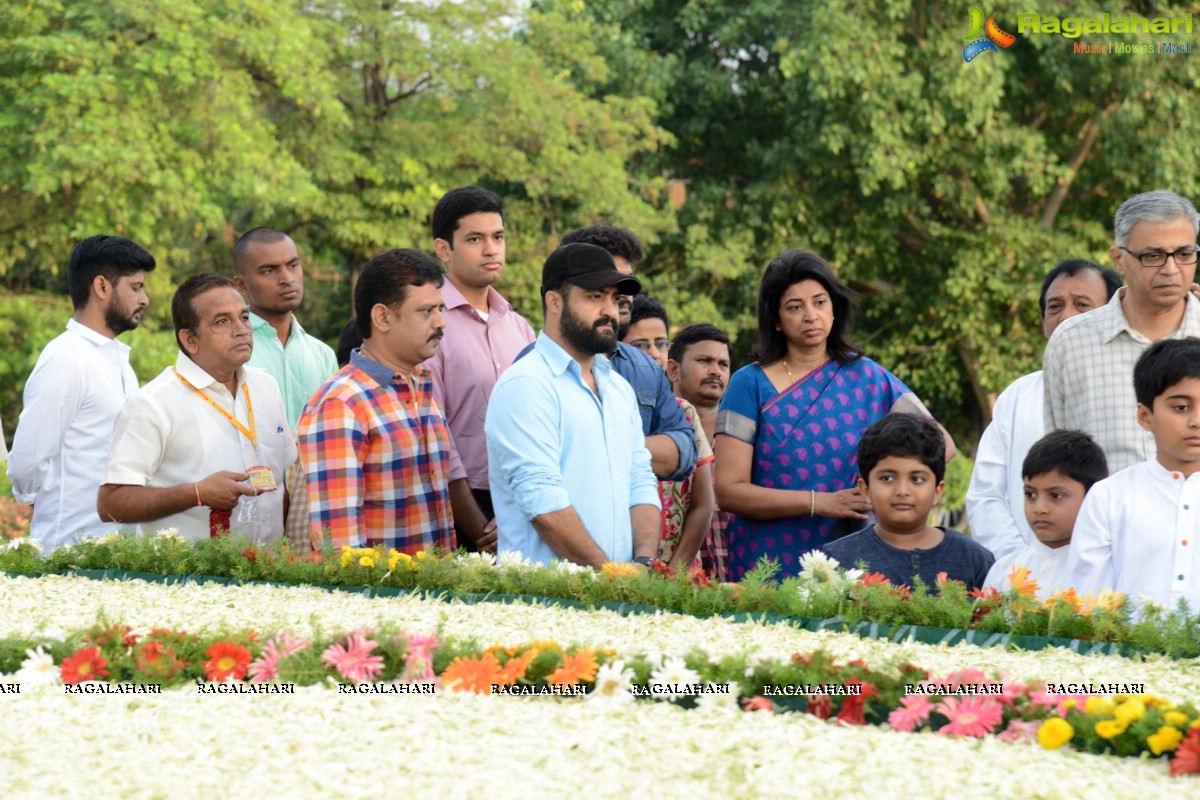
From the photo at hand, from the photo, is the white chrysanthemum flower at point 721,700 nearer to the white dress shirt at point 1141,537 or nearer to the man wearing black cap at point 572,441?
the man wearing black cap at point 572,441

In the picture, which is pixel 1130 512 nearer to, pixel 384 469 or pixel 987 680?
pixel 987 680

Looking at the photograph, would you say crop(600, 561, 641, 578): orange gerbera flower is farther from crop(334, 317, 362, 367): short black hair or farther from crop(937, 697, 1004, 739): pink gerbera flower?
crop(334, 317, 362, 367): short black hair

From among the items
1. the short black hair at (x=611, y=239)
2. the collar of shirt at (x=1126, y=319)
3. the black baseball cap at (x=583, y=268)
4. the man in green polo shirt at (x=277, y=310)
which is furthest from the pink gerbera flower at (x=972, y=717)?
the man in green polo shirt at (x=277, y=310)

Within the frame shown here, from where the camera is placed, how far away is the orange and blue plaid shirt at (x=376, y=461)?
4.61 m

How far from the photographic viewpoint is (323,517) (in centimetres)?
463

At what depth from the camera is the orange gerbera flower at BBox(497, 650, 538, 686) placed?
3186 millimetres

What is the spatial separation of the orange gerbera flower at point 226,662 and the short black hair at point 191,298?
73.8 inches

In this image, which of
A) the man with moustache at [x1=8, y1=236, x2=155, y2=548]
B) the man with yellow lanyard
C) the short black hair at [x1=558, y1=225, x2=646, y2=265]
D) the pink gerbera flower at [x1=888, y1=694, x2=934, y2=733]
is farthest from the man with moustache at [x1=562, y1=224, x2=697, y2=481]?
the pink gerbera flower at [x1=888, y1=694, x2=934, y2=733]

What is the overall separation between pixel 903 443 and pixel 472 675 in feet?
6.62

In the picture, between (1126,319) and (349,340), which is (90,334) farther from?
(1126,319)

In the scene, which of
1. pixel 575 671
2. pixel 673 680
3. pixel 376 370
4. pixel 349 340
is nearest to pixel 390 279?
pixel 376 370

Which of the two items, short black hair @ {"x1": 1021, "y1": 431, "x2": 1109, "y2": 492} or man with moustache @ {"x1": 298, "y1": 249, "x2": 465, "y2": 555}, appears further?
man with moustache @ {"x1": 298, "y1": 249, "x2": 465, "y2": 555}

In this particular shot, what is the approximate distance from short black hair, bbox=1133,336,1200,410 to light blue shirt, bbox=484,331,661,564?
1625mm

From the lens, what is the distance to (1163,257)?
15.0 feet
